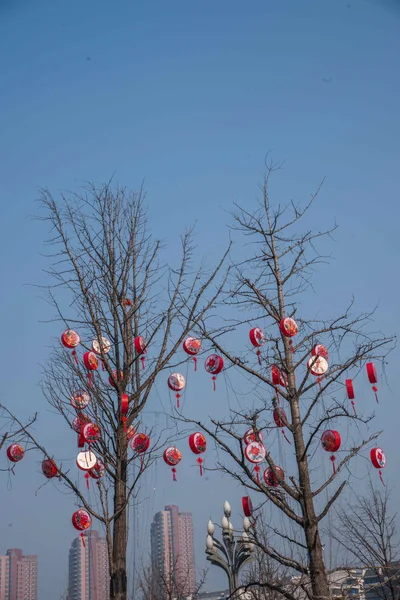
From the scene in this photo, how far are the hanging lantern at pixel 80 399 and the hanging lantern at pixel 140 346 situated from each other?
3.17 ft

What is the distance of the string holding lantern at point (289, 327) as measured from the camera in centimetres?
826

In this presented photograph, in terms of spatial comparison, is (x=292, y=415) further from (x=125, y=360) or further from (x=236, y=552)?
(x=236, y=552)

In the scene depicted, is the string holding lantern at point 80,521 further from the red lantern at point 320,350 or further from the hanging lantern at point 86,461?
the red lantern at point 320,350

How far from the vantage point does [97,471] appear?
9.02 metres

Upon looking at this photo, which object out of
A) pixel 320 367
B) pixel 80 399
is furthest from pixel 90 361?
pixel 320 367

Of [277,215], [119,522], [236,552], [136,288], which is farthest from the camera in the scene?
[236,552]

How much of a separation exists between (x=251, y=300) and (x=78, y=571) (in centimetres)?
9994

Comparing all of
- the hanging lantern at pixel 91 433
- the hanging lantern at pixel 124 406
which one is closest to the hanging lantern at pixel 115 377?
the hanging lantern at pixel 124 406

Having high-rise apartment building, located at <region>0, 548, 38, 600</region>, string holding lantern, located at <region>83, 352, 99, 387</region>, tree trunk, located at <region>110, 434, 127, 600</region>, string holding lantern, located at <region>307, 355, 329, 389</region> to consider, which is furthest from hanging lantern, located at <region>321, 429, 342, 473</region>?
high-rise apartment building, located at <region>0, 548, 38, 600</region>

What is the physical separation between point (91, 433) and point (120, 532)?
4.52 feet

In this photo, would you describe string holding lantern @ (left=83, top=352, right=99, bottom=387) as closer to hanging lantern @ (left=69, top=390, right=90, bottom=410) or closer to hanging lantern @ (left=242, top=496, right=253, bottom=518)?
hanging lantern @ (left=69, top=390, right=90, bottom=410)

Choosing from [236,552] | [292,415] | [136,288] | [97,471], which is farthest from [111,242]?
[236,552]

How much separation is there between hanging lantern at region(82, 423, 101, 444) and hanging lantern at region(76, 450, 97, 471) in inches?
13.8

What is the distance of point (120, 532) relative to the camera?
8.29 metres
